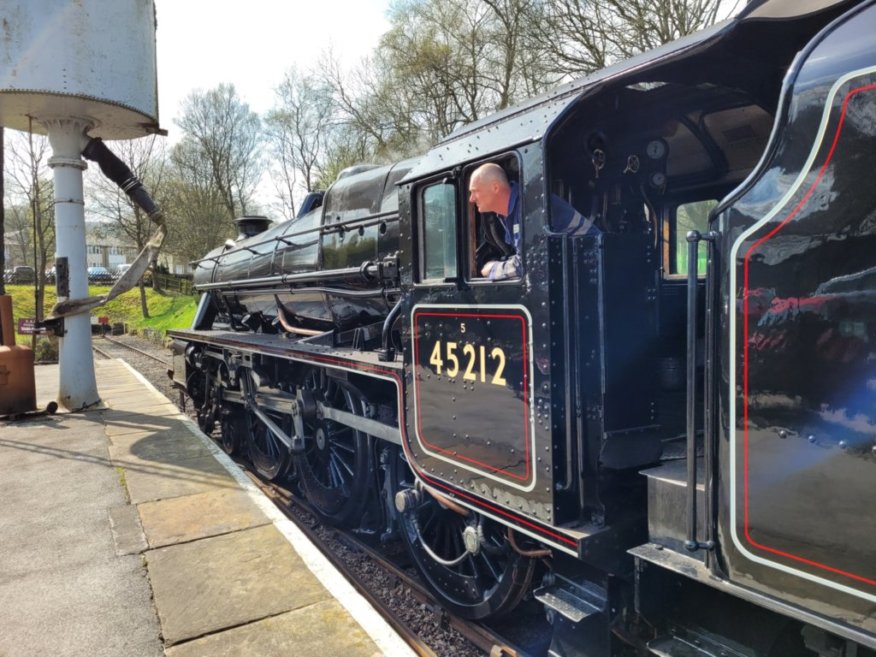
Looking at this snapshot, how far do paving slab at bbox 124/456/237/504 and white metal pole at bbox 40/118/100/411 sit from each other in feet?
13.0

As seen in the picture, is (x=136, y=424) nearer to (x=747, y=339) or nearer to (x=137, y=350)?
(x=747, y=339)

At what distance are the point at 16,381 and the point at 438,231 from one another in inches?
351

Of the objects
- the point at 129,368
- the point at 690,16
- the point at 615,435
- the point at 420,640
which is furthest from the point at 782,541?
the point at 129,368

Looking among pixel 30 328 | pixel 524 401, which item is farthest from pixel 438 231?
pixel 30 328

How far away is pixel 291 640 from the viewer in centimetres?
325

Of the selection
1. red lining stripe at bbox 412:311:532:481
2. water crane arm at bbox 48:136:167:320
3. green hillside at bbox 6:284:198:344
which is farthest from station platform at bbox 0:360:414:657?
green hillside at bbox 6:284:198:344

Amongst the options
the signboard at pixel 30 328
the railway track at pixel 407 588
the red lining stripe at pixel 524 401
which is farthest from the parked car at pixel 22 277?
the red lining stripe at pixel 524 401

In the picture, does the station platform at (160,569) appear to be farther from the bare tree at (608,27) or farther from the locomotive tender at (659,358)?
the bare tree at (608,27)

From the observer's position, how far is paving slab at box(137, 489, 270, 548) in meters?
4.70

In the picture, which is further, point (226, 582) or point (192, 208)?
point (192, 208)

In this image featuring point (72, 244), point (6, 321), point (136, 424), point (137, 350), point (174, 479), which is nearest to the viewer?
point (174, 479)

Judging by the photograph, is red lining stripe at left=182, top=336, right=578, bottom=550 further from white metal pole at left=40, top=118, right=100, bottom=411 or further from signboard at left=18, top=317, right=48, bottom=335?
signboard at left=18, top=317, right=48, bottom=335

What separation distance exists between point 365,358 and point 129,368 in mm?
13935

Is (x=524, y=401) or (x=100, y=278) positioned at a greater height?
(x=100, y=278)
